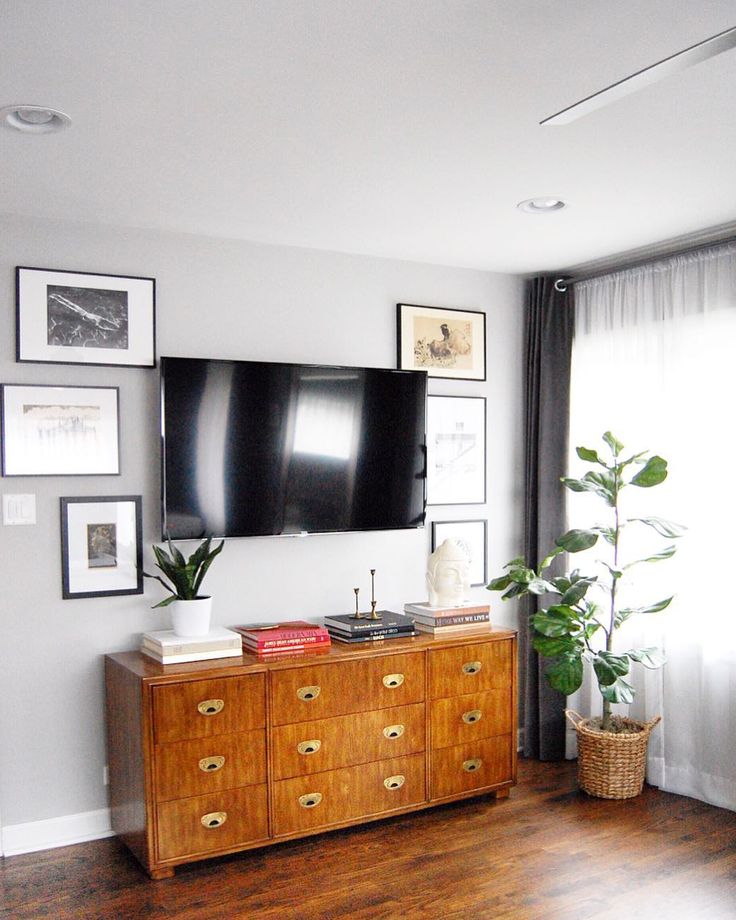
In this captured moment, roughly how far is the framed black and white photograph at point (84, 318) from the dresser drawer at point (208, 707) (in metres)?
1.31

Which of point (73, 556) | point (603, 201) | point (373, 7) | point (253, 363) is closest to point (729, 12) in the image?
point (373, 7)

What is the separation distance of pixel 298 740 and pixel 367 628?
54 centimetres

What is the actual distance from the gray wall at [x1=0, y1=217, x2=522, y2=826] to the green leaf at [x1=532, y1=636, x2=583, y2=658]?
0.67 meters

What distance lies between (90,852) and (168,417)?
1676mm

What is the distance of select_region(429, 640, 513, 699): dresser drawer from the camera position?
3.72 m

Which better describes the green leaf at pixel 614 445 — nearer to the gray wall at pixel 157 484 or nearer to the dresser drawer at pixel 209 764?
the gray wall at pixel 157 484

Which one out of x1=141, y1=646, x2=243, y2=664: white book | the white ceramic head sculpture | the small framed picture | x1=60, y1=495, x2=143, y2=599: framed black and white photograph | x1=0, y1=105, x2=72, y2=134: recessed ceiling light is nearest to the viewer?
x1=0, y1=105, x2=72, y2=134: recessed ceiling light

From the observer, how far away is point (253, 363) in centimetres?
366

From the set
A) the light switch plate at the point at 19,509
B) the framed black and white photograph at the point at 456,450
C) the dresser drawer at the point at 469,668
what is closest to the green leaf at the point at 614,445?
the framed black and white photograph at the point at 456,450

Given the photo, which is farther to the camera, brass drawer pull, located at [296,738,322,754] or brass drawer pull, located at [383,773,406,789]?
brass drawer pull, located at [383,773,406,789]

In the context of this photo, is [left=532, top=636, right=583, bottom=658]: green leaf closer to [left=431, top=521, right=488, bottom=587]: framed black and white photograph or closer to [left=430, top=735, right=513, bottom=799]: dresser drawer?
[left=430, top=735, right=513, bottom=799]: dresser drawer

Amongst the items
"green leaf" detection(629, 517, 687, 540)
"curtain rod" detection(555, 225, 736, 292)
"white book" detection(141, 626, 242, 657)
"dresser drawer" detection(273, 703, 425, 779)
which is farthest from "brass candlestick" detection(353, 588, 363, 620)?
"curtain rod" detection(555, 225, 736, 292)

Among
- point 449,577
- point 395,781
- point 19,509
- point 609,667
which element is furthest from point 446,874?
point 19,509

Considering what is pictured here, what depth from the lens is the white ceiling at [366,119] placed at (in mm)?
1943
